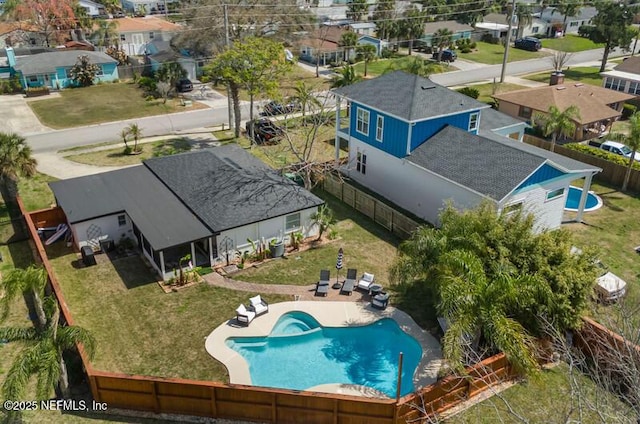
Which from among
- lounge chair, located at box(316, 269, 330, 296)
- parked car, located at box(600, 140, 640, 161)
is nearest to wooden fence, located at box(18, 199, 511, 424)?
lounge chair, located at box(316, 269, 330, 296)

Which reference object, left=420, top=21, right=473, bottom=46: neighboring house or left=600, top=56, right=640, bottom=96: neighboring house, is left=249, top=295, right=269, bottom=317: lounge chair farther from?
left=420, top=21, right=473, bottom=46: neighboring house

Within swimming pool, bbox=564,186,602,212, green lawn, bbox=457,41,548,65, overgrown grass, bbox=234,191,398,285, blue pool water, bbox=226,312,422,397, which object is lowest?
blue pool water, bbox=226,312,422,397

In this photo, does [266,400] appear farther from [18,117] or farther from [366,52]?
[366,52]

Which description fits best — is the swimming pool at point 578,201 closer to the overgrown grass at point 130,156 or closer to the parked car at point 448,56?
the overgrown grass at point 130,156

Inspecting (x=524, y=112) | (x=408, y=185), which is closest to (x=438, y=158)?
(x=408, y=185)

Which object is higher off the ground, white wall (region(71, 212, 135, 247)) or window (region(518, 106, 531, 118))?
window (region(518, 106, 531, 118))

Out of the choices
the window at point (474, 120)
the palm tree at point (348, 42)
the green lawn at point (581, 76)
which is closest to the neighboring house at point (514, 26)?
the green lawn at point (581, 76)
